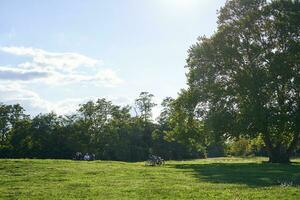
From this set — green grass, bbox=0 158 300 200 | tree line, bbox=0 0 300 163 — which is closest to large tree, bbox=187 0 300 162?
tree line, bbox=0 0 300 163

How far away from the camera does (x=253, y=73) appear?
2363 inches

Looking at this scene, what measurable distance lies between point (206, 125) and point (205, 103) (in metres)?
3.73

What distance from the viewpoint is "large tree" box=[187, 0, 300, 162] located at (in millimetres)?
58281

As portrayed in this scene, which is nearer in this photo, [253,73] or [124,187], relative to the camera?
[124,187]

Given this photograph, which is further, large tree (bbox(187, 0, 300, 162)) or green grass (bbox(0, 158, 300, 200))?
large tree (bbox(187, 0, 300, 162))

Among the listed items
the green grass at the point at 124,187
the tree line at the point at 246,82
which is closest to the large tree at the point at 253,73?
the tree line at the point at 246,82

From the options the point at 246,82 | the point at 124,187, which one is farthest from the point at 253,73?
the point at 124,187

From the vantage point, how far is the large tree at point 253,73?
58.3 meters

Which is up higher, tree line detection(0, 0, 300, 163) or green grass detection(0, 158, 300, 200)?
tree line detection(0, 0, 300, 163)

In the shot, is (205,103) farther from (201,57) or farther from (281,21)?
(281,21)

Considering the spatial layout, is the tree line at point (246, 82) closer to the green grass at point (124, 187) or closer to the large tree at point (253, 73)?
the large tree at point (253, 73)

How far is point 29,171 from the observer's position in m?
41.8

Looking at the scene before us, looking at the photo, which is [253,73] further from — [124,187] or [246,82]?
[124,187]

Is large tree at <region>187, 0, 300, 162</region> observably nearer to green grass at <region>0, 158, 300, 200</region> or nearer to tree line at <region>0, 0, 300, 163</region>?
tree line at <region>0, 0, 300, 163</region>
